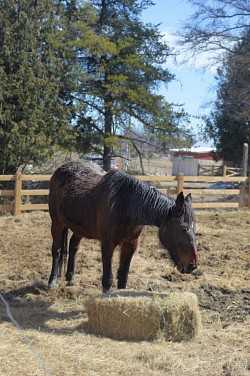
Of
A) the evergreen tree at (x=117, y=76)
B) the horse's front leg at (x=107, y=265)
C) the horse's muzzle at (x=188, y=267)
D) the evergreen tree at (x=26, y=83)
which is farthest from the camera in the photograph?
the evergreen tree at (x=117, y=76)

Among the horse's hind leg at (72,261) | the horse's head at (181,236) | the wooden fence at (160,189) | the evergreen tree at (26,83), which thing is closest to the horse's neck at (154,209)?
the horse's head at (181,236)

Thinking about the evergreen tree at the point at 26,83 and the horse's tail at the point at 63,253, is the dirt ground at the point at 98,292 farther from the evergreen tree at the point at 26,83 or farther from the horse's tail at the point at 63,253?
the evergreen tree at the point at 26,83

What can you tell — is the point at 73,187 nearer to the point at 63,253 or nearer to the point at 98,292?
the point at 63,253

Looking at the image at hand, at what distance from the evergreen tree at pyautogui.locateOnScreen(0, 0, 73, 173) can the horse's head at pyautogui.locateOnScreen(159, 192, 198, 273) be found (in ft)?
34.1

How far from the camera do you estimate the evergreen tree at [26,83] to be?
15.5m

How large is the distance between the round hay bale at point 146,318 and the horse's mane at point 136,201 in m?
1.05

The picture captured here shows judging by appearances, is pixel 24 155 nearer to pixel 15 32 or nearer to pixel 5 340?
pixel 15 32

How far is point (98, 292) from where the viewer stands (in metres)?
6.95

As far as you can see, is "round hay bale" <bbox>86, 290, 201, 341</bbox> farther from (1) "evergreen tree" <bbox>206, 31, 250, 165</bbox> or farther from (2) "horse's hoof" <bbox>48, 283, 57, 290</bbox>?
(1) "evergreen tree" <bbox>206, 31, 250, 165</bbox>

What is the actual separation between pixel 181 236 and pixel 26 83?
1149 centimetres

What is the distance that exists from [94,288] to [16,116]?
9833 millimetres

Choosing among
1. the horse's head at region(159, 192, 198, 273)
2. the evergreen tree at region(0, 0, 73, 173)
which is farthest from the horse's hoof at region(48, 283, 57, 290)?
the evergreen tree at region(0, 0, 73, 173)

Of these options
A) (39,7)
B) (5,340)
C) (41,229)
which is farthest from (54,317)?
(39,7)

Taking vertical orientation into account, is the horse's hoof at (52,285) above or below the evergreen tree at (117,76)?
below
